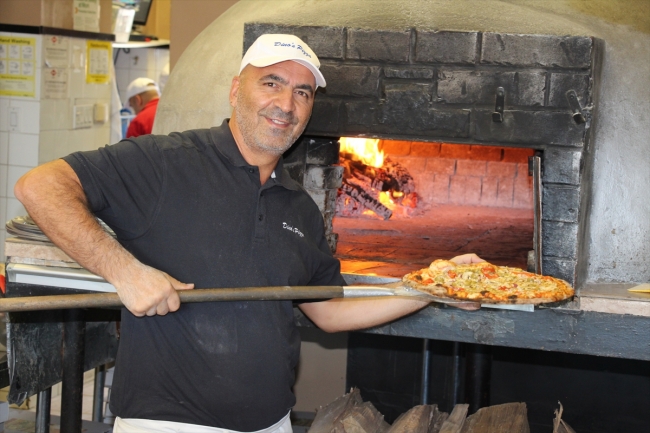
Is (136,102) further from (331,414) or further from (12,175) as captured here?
(331,414)

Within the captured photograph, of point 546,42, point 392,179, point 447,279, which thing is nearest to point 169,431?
point 447,279

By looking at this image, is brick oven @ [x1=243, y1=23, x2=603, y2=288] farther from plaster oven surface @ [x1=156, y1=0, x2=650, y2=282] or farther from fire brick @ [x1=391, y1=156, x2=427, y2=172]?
fire brick @ [x1=391, y1=156, x2=427, y2=172]

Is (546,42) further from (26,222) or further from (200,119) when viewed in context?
(26,222)

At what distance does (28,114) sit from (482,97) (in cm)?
382

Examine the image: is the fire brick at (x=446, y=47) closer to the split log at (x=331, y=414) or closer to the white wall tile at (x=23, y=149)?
the split log at (x=331, y=414)

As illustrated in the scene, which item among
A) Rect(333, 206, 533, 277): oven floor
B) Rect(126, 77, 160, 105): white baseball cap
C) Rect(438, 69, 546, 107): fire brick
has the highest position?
Rect(126, 77, 160, 105): white baseball cap

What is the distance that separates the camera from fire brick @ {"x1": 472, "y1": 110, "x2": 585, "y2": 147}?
10.2ft

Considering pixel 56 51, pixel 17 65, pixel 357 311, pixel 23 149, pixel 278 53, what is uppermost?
pixel 56 51

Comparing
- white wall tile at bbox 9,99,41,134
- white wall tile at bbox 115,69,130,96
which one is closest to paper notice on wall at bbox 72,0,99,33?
white wall tile at bbox 9,99,41,134

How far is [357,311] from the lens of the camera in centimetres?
281

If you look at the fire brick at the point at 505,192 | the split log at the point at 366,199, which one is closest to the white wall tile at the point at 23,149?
the split log at the point at 366,199

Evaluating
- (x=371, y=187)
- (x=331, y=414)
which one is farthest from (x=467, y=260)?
(x=371, y=187)

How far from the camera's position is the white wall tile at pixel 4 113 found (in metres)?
5.82

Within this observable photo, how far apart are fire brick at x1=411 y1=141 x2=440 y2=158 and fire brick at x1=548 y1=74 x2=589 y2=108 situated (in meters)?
1.30
